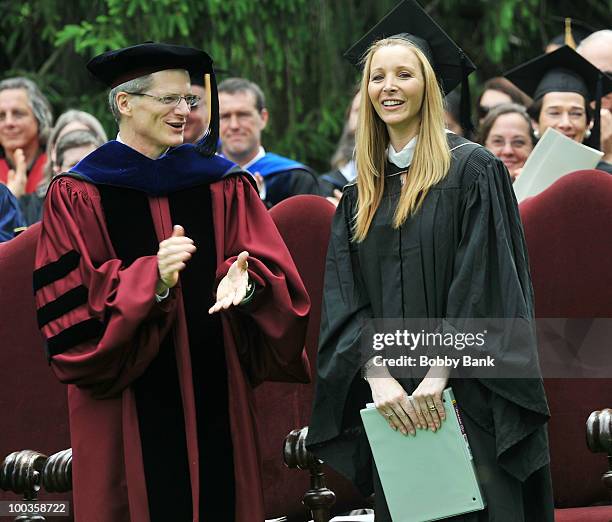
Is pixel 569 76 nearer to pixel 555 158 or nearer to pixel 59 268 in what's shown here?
pixel 555 158

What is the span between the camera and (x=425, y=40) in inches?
211

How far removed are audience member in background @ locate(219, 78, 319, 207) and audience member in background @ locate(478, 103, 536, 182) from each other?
3.72 feet

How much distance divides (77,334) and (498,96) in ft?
14.4

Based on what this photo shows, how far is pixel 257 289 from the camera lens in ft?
16.6

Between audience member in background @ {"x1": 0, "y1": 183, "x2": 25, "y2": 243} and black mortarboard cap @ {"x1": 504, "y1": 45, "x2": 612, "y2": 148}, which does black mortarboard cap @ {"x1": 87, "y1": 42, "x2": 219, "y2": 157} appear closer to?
audience member in background @ {"x1": 0, "y1": 183, "x2": 25, "y2": 243}

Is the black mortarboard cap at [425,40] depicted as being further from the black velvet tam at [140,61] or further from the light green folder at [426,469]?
the light green folder at [426,469]

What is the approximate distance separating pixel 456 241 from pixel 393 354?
1.59 feet

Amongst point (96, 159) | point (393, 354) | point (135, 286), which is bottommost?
point (393, 354)

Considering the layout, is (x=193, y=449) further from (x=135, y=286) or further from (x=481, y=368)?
(x=481, y=368)

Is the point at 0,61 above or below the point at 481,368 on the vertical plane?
above

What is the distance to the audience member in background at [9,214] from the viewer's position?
7.38 m

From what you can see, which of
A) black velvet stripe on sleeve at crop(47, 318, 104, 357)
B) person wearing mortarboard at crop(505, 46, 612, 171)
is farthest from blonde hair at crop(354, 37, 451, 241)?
person wearing mortarboard at crop(505, 46, 612, 171)

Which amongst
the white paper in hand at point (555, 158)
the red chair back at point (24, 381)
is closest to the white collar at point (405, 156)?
the white paper in hand at point (555, 158)

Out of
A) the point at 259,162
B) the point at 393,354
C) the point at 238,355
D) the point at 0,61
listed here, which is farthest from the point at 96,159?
the point at 0,61
